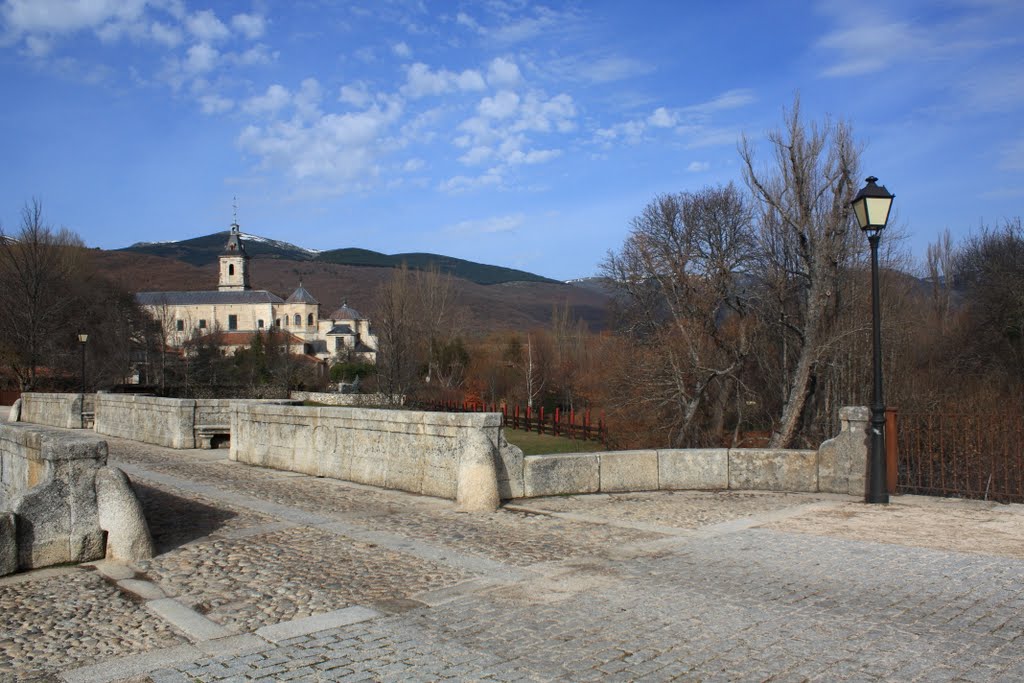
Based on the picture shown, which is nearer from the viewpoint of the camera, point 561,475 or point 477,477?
point 477,477

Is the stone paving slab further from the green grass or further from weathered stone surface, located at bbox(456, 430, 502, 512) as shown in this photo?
the green grass

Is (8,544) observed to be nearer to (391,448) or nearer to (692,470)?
(391,448)

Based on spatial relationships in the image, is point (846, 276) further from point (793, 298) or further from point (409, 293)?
point (409, 293)

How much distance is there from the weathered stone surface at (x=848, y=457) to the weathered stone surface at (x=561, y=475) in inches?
115

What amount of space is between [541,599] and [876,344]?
234 inches

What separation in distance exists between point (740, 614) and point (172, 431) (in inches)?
599

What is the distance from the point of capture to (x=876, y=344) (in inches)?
373

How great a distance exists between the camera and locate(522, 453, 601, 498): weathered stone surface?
32.5 ft

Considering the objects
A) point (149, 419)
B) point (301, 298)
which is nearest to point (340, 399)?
point (149, 419)

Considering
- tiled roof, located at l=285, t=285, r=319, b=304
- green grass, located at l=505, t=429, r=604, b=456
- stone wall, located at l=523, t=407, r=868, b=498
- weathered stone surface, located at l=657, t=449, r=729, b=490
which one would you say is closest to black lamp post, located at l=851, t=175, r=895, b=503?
stone wall, located at l=523, t=407, r=868, b=498

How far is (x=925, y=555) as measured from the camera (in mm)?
6699

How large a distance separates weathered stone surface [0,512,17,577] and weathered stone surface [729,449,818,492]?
798cm

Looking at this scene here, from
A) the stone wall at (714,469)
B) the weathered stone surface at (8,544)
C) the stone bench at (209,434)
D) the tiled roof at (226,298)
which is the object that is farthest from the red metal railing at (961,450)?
the tiled roof at (226,298)

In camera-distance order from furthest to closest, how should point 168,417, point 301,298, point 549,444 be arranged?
point 301,298 < point 549,444 < point 168,417
